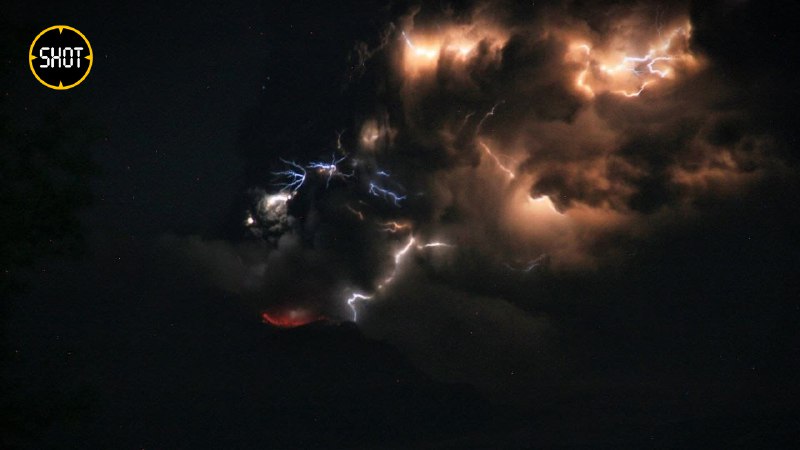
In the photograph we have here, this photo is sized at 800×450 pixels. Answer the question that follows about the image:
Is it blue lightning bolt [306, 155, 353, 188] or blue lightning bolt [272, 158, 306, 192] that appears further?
blue lightning bolt [272, 158, 306, 192]

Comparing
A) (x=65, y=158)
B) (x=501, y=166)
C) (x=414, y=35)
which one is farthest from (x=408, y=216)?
(x=65, y=158)

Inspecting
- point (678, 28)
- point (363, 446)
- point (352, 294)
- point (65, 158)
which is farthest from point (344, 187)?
point (363, 446)

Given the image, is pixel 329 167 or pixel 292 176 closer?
pixel 329 167

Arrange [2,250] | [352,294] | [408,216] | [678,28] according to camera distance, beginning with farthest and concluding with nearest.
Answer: [352,294] → [408,216] → [678,28] → [2,250]

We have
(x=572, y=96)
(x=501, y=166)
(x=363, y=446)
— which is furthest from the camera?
(x=363, y=446)

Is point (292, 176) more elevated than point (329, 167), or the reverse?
point (292, 176)

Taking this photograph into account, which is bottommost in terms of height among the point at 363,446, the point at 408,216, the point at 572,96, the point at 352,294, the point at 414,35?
the point at 363,446

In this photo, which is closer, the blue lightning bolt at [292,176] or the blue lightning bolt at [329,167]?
the blue lightning bolt at [329,167]

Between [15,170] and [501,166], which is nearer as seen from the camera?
[15,170]

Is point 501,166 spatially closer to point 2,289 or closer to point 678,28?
point 678,28

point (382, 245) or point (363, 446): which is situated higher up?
point (382, 245)
